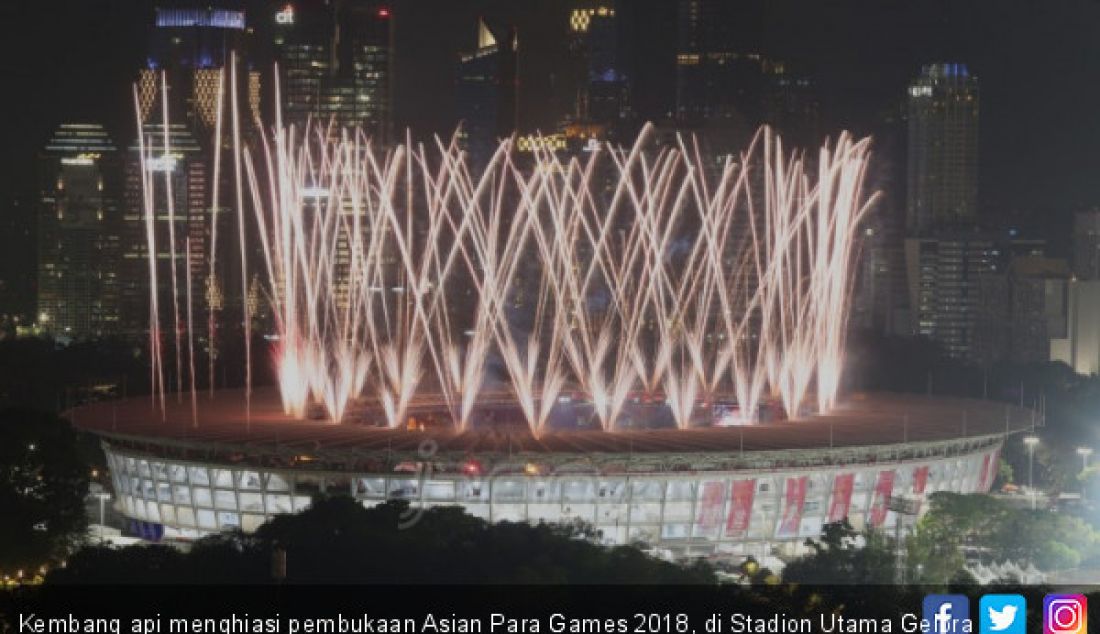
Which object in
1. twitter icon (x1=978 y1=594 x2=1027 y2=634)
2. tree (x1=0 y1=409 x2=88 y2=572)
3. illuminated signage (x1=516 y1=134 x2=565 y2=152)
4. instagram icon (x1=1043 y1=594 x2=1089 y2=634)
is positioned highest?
illuminated signage (x1=516 y1=134 x2=565 y2=152)

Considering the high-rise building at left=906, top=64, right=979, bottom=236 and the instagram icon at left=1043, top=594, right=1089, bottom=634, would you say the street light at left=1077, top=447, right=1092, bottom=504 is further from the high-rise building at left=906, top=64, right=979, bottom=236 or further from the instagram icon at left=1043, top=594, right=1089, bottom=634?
the high-rise building at left=906, top=64, right=979, bottom=236

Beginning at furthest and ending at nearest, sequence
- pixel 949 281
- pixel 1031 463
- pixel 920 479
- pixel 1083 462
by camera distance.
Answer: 1. pixel 949 281
2. pixel 1083 462
3. pixel 1031 463
4. pixel 920 479

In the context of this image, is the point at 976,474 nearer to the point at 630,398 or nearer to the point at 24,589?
the point at 630,398

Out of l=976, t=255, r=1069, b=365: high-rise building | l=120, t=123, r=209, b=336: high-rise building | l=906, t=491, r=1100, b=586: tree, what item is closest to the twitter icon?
l=906, t=491, r=1100, b=586: tree

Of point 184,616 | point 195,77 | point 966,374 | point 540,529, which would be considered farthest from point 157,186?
point 184,616

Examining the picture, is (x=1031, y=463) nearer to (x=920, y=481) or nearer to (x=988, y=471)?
(x=988, y=471)

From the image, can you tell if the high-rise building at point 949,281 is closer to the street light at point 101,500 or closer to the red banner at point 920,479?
the red banner at point 920,479

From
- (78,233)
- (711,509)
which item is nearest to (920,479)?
(711,509)
